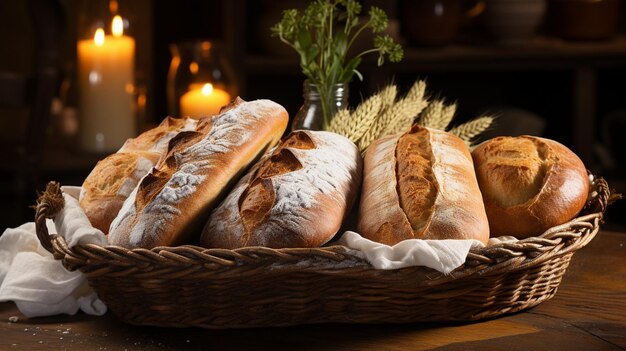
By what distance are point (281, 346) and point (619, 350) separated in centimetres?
36

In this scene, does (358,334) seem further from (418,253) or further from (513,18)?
(513,18)

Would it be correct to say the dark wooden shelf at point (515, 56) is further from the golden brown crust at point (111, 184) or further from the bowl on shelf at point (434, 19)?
the golden brown crust at point (111, 184)

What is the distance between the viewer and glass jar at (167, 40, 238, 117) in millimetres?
2207

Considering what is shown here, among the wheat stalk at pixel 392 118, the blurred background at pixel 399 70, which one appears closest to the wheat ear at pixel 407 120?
the wheat stalk at pixel 392 118

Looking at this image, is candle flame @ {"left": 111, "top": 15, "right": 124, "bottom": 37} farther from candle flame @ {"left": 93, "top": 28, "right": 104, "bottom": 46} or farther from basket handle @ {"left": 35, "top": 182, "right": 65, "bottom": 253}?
basket handle @ {"left": 35, "top": 182, "right": 65, "bottom": 253}

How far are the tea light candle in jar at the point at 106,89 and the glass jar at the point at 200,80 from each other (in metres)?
0.22

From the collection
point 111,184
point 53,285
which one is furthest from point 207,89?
point 53,285

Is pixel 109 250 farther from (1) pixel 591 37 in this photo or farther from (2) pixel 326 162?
(1) pixel 591 37

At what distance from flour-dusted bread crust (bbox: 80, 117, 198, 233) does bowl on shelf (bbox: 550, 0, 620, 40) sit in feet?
5.49

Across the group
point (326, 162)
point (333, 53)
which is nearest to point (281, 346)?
point (326, 162)

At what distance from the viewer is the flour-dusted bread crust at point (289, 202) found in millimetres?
1066

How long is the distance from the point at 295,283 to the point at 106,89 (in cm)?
153

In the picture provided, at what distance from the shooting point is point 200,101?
2201mm

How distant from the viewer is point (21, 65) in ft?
11.9
